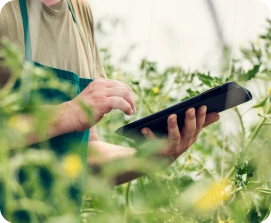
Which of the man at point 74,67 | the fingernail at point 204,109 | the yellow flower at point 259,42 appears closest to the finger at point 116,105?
the man at point 74,67

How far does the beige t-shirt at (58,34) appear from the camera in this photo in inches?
30.7

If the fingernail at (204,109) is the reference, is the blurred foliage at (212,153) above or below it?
below

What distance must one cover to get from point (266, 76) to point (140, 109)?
0.91 ft

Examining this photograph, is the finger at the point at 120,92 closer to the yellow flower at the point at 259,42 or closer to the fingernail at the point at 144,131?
the fingernail at the point at 144,131

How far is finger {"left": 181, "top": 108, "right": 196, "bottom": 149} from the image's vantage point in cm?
81

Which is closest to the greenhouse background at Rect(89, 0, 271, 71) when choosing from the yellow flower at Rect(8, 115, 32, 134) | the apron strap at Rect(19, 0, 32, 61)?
the apron strap at Rect(19, 0, 32, 61)

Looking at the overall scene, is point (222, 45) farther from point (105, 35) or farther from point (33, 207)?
point (33, 207)

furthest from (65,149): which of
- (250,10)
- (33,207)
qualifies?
(250,10)

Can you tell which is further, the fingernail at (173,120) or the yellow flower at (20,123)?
the fingernail at (173,120)

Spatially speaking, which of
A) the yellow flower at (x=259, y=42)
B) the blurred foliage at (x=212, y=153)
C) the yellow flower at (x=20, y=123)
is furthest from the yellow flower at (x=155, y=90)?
the yellow flower at (x=20, y=123)

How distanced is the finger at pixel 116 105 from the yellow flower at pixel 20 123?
28 centimetres

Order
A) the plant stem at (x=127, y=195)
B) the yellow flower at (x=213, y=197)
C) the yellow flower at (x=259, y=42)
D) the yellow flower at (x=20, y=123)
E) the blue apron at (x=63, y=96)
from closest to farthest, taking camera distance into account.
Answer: the yellow flower at (x=20, y=123) < the blue apron at (x=63, y=96) < the plant stem at (x=127, y=195) < the yellow flower at (x=213, y=197) < the yellow flower at (x=259, y=42)

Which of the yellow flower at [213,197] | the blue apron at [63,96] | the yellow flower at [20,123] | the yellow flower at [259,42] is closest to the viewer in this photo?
the yellow flower at [20,123]

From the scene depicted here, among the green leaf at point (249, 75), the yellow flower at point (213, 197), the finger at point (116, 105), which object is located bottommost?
the yellow flower at point (213, 197)
